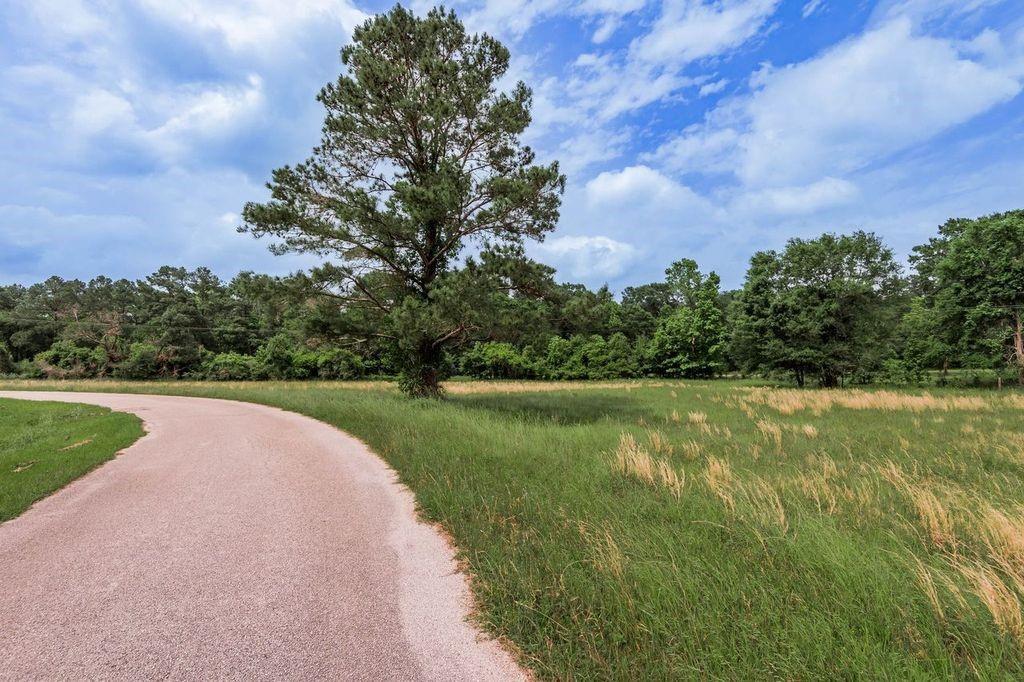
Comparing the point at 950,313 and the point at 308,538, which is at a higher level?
the point at 950,313

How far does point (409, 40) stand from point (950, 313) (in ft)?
134

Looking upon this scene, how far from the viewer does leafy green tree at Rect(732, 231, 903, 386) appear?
109 ft

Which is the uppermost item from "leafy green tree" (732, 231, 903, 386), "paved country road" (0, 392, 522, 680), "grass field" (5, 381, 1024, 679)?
"leafy green tree" (732, 231, 903, 386)

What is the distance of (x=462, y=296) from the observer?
1287 cm

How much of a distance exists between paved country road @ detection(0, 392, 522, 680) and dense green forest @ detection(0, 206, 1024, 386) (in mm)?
8702

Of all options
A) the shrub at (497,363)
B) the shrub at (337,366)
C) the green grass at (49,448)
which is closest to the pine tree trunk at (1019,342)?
the shrub at (497,363)

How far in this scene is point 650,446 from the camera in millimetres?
8227

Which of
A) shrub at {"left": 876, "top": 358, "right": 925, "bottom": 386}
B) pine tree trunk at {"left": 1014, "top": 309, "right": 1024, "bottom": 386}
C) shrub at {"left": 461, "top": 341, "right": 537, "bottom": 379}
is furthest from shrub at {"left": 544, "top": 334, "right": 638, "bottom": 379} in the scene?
pine tree trunk at {"left": 1014, "top": 309, "right": 1024, "bottom": 386}

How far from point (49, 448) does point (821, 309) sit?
4438cm

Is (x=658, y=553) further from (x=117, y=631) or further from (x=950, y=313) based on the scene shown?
(x=950, y=313)

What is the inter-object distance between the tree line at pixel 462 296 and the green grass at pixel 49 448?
5693 millimetres

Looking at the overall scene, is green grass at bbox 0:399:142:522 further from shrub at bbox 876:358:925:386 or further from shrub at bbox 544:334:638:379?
shrub at bbox 876:358:925:386

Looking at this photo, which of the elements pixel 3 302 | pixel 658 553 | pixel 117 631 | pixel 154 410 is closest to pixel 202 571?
pixel 117 631

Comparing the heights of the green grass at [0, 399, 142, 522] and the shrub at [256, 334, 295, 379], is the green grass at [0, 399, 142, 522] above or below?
below
